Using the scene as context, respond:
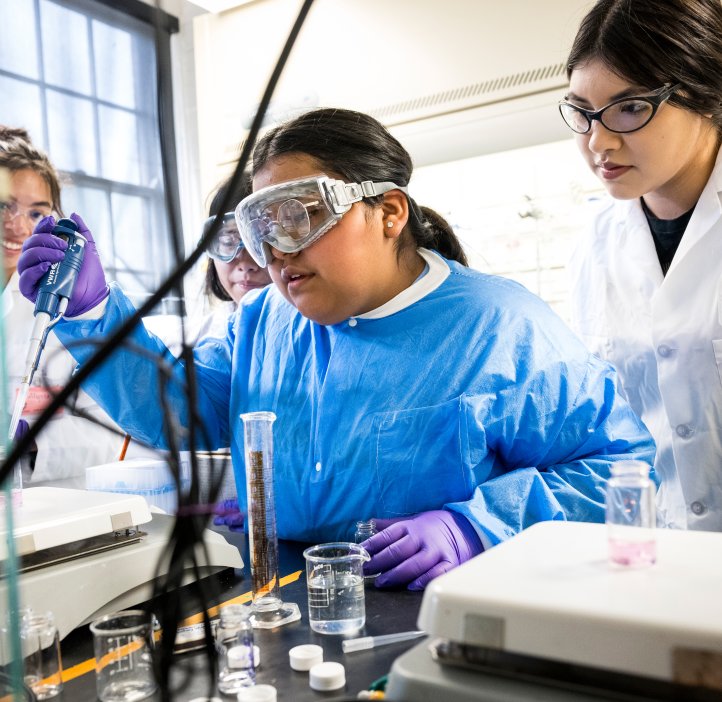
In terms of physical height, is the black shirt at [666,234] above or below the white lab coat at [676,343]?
above

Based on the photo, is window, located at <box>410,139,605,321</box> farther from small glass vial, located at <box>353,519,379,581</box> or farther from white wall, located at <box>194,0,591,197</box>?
small glass vial, located at <box>353,519,379,581</box>

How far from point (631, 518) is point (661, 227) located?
1351 mm

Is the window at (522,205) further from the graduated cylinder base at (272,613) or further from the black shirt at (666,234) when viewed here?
the graduated cylinder base at (272,613)

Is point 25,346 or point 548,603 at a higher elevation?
point 25,346

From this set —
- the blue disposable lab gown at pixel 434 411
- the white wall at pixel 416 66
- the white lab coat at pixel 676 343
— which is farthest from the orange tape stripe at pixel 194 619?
the white wall at pixel 416 66

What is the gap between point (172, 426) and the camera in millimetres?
523

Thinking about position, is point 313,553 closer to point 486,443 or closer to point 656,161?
point 486,443

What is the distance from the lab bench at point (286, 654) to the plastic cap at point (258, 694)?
Result: 0.8 inches

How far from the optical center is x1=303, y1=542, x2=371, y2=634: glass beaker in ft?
3.00

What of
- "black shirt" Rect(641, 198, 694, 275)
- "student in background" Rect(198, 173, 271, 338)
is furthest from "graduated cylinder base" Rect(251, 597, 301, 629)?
"black shirt" Rect(641, 198, 694, 275)

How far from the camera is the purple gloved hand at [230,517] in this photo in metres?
1.62

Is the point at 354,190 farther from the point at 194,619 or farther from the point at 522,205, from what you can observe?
the point at 522,205

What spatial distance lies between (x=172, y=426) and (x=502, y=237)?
2362 mm

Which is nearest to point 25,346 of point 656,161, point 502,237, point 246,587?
point 246,587
